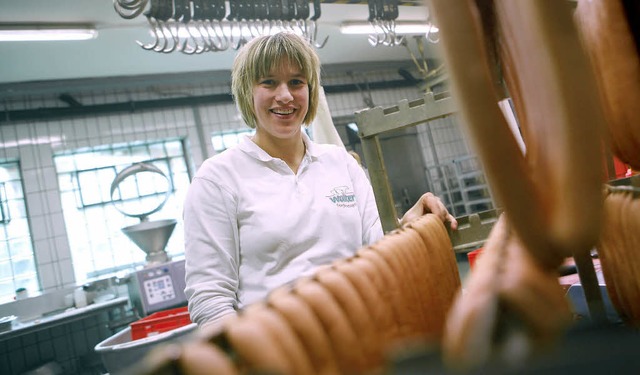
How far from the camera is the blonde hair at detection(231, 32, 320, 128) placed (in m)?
1.32

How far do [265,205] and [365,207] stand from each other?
0.38m

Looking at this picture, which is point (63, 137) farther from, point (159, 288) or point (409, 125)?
point (409, 125)

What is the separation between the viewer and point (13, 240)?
16.5 ft

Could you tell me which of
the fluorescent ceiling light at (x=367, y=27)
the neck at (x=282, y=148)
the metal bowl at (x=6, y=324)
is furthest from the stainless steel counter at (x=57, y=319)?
the fluorescent ceiling light at (x=367, y=27)

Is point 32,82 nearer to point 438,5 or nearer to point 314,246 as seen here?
point 314,246

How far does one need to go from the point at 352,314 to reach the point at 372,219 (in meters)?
1.17

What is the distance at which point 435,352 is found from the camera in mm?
258

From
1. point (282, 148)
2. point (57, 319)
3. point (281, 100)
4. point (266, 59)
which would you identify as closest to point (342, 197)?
point (282, 148)

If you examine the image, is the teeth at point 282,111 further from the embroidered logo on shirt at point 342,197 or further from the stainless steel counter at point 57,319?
the stainless steel counter at point 57,319

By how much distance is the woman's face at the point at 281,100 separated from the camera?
1354mm

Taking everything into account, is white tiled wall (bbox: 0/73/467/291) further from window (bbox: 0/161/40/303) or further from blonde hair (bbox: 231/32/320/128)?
blonde hair (bbox: 231/32/320/128)

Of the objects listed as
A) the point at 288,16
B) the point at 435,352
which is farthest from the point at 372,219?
the point at 288,16

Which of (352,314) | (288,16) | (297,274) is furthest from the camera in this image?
(288,16)

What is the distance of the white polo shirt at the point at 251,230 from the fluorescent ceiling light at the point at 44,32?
3.33 meters
